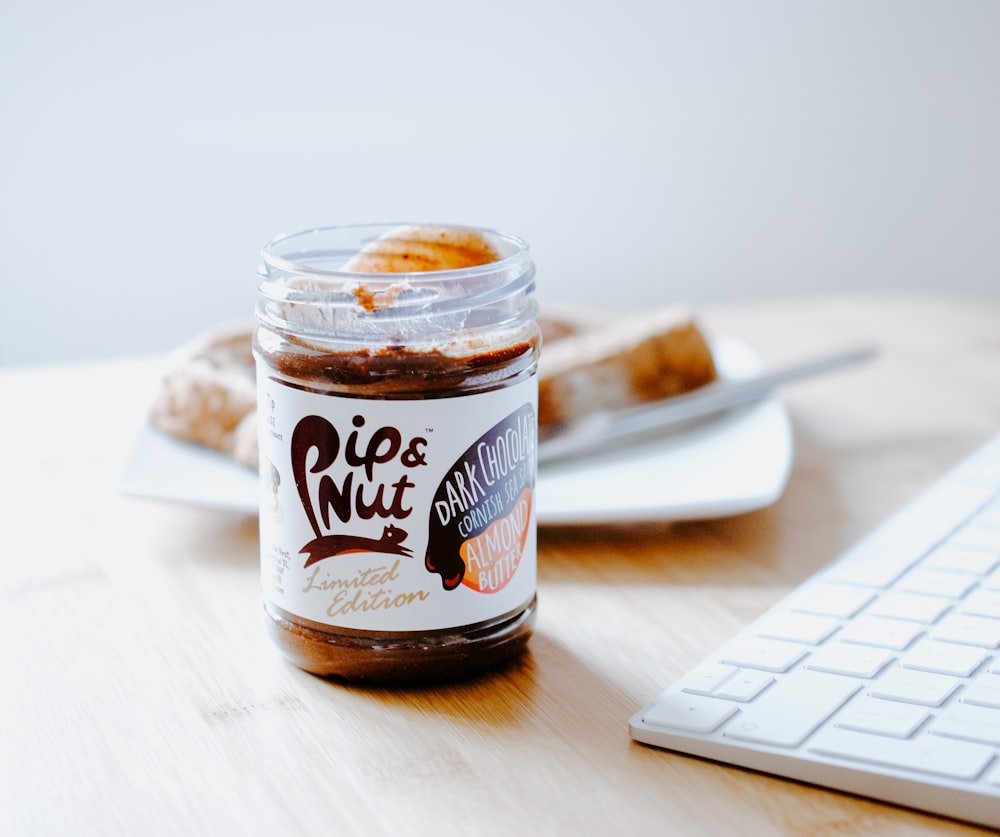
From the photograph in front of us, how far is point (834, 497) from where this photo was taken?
3.00 ft

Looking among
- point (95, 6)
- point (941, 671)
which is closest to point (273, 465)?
point (941, 671)

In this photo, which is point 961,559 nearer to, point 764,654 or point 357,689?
point 764,654

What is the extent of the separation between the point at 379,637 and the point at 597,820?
151mm

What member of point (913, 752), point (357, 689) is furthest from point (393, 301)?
point (913, 752)

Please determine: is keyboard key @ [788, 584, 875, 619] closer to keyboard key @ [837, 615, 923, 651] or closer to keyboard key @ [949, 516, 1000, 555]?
keyboard key @ [837, 615, 923, 651]

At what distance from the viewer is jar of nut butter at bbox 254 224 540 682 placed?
57 centimetres

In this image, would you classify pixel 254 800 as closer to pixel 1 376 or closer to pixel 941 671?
pixel 941 671

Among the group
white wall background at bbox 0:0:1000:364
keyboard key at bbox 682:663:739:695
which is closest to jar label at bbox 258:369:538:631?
keyboard key at bbox 682:663:739:695

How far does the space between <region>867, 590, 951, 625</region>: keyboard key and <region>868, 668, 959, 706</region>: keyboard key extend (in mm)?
72

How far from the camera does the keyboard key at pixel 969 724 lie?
526 millimetres

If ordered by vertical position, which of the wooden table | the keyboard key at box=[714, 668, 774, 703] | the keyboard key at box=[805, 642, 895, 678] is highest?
the keyboard key at box=[805, 642, 895, 678]

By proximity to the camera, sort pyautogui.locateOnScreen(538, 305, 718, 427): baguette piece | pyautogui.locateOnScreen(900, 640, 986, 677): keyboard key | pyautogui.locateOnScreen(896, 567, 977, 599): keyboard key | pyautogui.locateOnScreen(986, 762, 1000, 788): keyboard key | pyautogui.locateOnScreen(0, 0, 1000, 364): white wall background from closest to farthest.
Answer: pyautogui.locateOnScreen(986, 762, 1000, 788): keyboard key, pyautogui.locateOnScreen(900, 640, 986, 677): keyboard key, pyautogui.locateOnScreen(896, 567, 977, 599): keyboard key, pyautogui.locateOnScreen(538, 305, 718, 427): baguette piece, pyautogui.locateOnScreen(0, 0, 1000, 364): white wall background

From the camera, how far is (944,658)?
1.99 ft

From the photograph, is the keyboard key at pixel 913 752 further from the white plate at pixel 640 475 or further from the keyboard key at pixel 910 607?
the white plate at pixel 640 475
